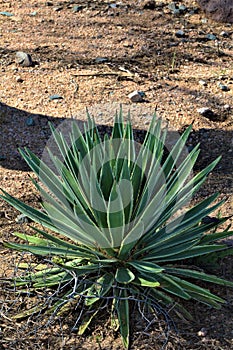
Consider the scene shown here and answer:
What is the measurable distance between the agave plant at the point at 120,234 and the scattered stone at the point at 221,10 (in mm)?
4153

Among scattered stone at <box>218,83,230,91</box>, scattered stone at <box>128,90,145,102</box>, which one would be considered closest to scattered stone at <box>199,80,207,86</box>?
scattered stone at <box>218,83,230,91</box>

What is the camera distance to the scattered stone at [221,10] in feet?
26.4

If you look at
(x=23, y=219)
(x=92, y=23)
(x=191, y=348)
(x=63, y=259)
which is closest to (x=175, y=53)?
(x=92, y=23)

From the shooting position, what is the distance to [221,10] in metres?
8.06

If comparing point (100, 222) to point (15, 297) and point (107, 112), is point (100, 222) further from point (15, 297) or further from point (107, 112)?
point (107, 112)

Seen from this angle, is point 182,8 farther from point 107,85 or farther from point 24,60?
point 24,60

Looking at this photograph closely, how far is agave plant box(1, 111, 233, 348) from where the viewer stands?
12.7 ft

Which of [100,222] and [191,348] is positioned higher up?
[100,222]

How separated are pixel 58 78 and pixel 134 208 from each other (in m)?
3.05

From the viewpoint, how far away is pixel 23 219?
4.98m

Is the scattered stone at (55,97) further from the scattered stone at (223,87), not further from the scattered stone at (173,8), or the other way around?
the scattered stone at (173,8)

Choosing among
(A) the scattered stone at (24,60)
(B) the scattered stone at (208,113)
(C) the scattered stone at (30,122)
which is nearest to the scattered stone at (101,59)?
(A) the scattered stone at (24,60)

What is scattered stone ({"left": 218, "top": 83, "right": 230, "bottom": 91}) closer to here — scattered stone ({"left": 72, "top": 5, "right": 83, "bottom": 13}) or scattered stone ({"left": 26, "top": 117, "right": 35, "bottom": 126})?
scattered stone ({"left": 26, "top": 117, "right": 35, "bottom": 126})

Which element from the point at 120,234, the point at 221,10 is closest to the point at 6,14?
the point at 221,10
